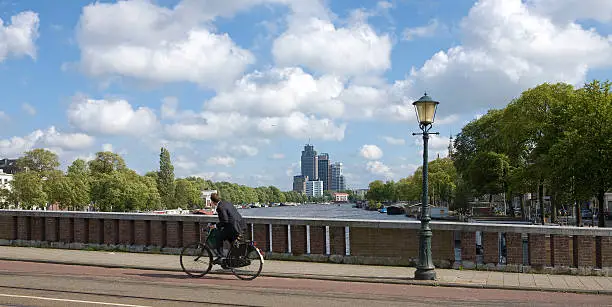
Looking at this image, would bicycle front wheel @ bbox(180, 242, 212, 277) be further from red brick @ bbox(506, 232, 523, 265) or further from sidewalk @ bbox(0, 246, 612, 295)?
red brick @ bbox(506, 232, 523, 265)

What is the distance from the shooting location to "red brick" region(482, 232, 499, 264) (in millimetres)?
16672

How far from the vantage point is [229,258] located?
47.1ft

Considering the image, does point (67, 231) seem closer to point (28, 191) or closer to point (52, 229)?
point (52, 229)

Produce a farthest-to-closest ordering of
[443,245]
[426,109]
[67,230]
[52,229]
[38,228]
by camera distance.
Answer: [38,228], [52,229], [67,230], [443,245], [426,109]

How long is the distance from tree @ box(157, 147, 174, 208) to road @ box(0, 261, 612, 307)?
5546 inches

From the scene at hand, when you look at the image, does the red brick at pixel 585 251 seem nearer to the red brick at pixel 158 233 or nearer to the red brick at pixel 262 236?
the red brick at pixel 262 236

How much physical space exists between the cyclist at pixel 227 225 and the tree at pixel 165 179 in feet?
466

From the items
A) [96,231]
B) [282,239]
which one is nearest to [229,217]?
[282,239]

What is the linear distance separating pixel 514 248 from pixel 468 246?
3.80 feet

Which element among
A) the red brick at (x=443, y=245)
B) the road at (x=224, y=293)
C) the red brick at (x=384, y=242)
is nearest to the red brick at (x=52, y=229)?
the road at (x=224, y=293)

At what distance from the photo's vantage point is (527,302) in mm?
12055

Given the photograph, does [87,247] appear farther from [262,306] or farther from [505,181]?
[505,181]

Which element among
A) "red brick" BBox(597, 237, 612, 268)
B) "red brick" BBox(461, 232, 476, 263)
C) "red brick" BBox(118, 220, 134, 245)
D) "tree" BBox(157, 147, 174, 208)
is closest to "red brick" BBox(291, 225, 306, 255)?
"red brick" BBox(461, 232, 476, 263)

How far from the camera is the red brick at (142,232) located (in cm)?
2023
